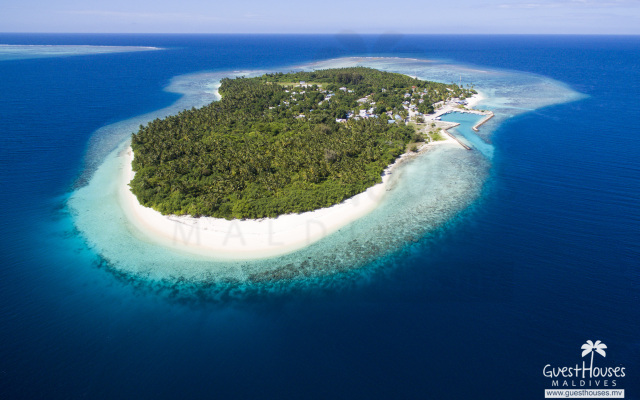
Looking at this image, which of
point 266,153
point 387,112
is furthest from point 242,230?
point 387,112

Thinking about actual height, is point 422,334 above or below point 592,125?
below

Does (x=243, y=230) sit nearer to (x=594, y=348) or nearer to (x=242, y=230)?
(x=242, y=230)

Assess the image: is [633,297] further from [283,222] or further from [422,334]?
[283,222]

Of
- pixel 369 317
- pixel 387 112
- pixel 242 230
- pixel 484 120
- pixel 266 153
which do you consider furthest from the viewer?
pixel 387 112

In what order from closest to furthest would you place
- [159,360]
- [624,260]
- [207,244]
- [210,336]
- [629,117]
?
1. [159,360]
2. [210,336]
3. [624,260]
4. [207,244]
5. [629,117]

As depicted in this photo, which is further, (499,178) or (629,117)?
(629,117)

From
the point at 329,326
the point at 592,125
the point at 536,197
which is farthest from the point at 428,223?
the point at 592,125

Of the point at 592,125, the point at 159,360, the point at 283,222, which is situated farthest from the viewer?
the point at 592,125

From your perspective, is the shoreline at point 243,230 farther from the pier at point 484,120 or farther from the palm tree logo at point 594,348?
the pier at point 484,120
